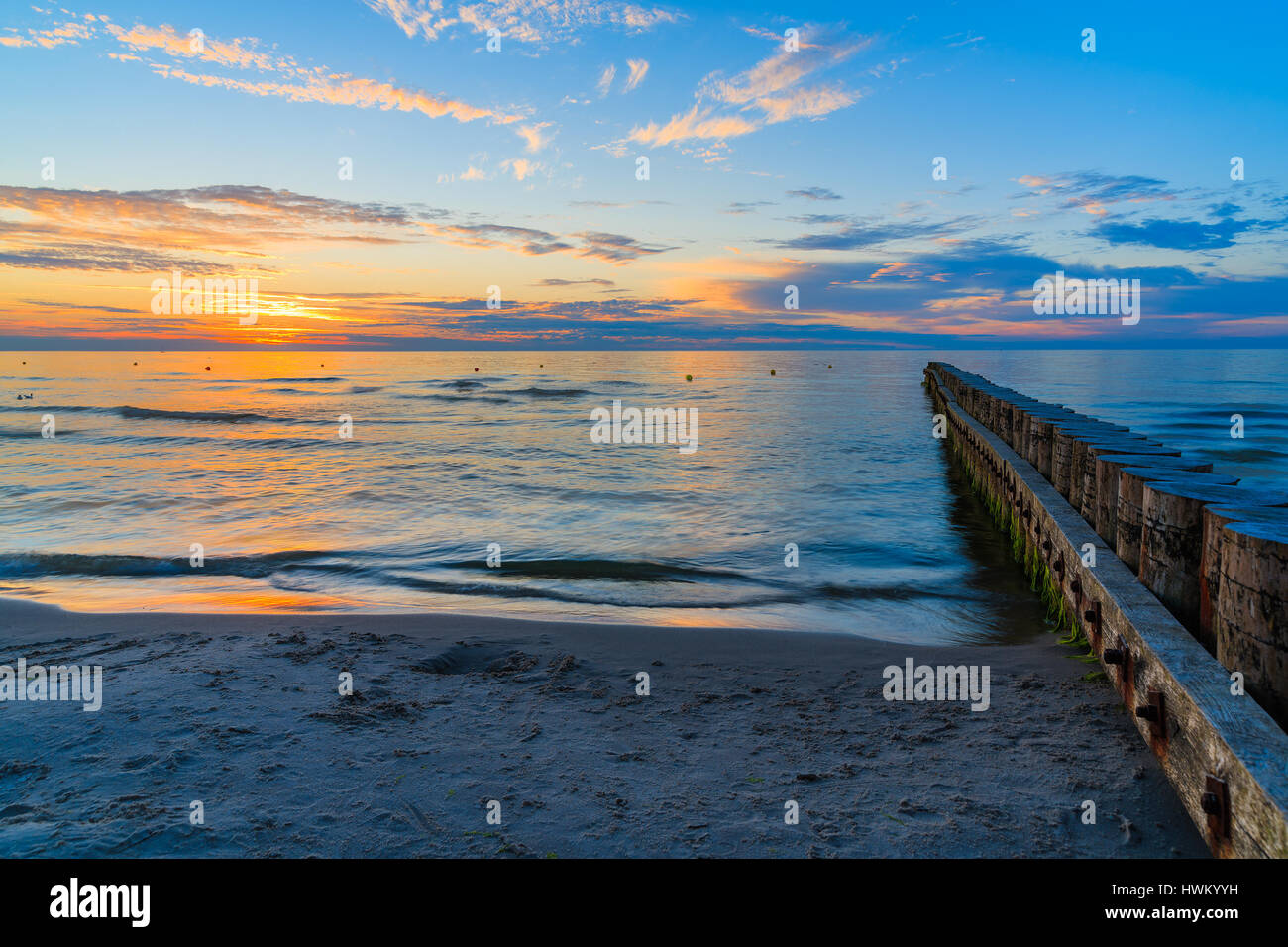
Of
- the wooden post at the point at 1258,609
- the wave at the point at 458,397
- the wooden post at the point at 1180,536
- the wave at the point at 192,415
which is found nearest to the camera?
the wooden post at the point at 1258,609

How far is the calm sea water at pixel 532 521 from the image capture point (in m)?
9.54

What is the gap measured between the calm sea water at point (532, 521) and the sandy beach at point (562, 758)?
234cm

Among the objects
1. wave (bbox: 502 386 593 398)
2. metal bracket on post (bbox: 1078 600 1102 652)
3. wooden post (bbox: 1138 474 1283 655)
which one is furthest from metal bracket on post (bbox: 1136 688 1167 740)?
wave (bbox: 502 386 593 398)

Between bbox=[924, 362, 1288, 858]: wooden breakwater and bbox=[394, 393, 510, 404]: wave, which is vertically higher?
bbox=[394, 393, 510, 404]: wave

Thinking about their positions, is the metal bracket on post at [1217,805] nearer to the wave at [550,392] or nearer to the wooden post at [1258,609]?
the wooden post at [1258,609]

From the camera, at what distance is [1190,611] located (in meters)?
4.74

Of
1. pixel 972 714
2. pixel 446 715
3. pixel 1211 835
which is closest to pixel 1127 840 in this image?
pixel 1211 835

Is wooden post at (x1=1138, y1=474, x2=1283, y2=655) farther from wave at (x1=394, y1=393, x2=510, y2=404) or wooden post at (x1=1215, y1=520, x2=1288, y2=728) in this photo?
wave at (x1=394, y1=393, x2=510, y2=404)

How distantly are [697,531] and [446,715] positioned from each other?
910cm

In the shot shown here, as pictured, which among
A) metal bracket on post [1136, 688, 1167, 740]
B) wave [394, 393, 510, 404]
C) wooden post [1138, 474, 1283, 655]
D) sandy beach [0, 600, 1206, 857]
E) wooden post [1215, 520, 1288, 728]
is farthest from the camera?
wave [394, 393, 510, 404]

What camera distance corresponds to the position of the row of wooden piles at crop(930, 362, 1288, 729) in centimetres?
351

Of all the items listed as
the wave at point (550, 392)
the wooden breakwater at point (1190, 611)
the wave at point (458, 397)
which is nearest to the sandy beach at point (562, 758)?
the wooden breakwater at point (1190, 611)

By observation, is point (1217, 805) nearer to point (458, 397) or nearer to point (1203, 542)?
point (1203, 542)

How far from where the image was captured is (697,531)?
45.6ft
